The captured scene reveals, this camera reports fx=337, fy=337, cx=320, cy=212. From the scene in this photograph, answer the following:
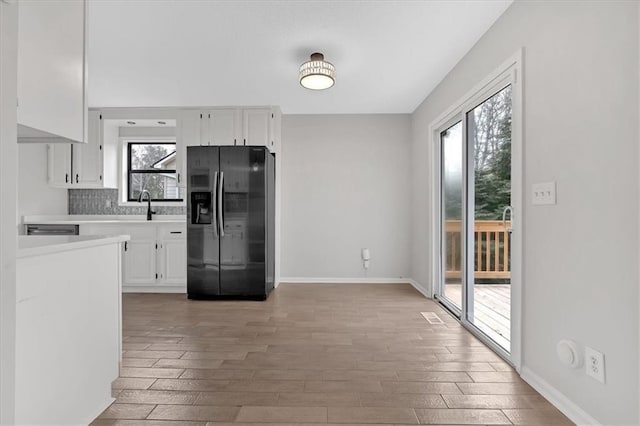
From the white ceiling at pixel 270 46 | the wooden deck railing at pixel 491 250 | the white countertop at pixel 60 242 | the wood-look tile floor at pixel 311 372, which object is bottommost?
the wood-look tile floor at pixel 311 372

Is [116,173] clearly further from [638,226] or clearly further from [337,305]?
[638,226]

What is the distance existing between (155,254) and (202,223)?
817 millimetres

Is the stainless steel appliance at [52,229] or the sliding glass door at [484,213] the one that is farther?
the stainless steel appliance at [52,229]

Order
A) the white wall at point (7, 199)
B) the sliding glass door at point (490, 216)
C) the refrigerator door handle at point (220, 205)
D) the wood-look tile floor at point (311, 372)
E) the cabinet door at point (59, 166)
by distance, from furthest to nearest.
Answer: the cabinet door at point (59, 166), the refrigerator door handle at point (220, 205), the sliding glass door at point (490, 216), the wood-look tile floor at point (311, 372), the white wall at point (7, 199)

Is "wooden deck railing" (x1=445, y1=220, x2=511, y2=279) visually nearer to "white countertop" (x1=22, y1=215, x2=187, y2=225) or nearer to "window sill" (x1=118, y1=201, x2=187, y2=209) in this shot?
"white countertop" (x1=22, y1=215, x2=187, y2=225)

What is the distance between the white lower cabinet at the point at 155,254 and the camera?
4.16 m

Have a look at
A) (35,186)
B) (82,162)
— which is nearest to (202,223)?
(82,162)

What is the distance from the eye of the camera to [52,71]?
1344mm

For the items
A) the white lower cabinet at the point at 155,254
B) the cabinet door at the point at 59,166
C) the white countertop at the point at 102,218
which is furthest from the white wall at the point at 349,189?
the cabinet door at the point at 59,166

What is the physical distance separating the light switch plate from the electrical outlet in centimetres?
73

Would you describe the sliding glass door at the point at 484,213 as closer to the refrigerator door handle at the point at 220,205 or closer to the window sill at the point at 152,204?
the refrigerator door handle at the point at 220,205

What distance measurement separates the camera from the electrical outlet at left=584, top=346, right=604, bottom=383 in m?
1.47

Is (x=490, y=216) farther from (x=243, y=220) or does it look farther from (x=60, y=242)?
(x=60, y=242)

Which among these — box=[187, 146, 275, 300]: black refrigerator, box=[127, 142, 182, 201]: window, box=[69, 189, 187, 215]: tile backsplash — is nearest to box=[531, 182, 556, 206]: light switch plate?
box=[187, 146, 275, 300]: black refrigerator
